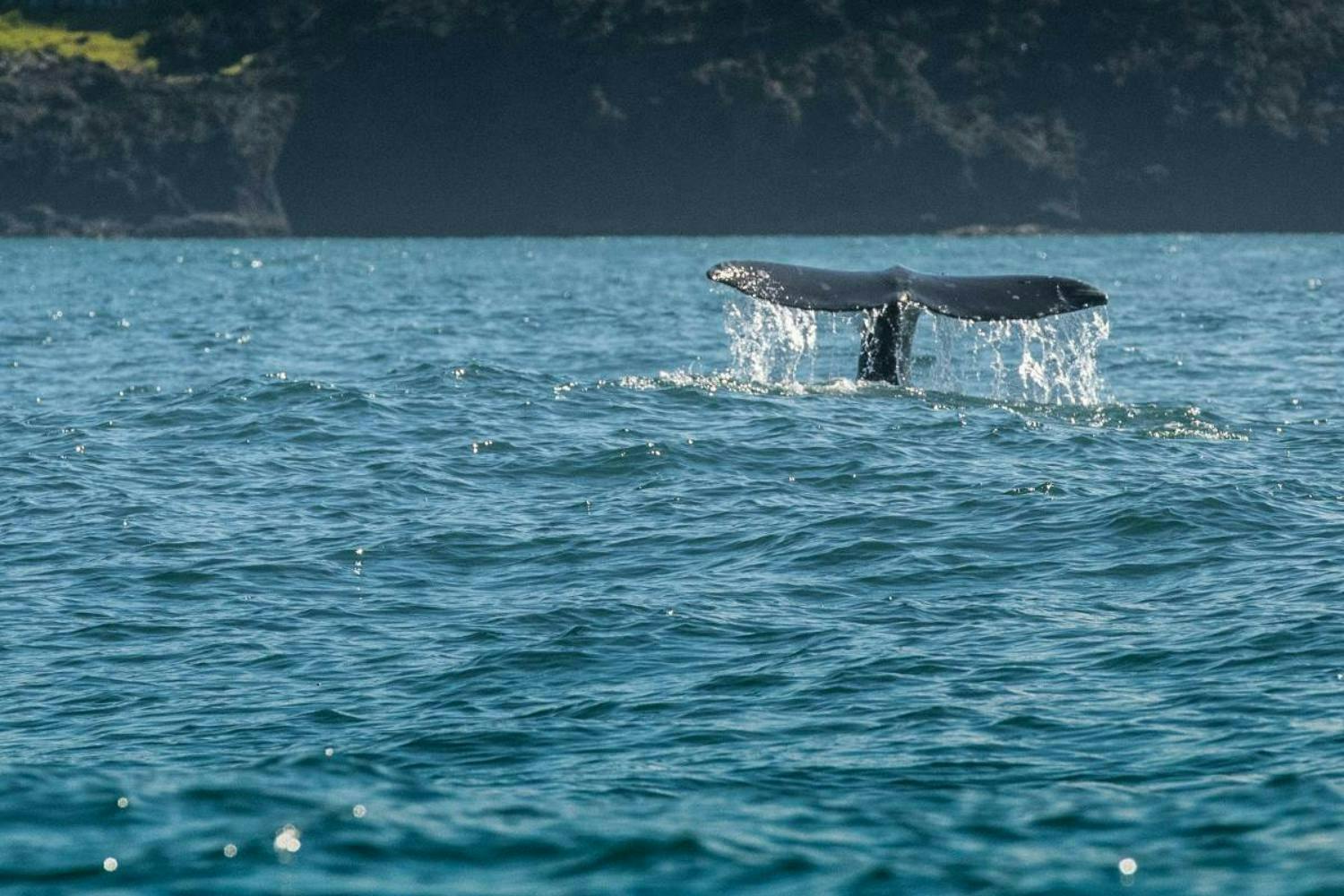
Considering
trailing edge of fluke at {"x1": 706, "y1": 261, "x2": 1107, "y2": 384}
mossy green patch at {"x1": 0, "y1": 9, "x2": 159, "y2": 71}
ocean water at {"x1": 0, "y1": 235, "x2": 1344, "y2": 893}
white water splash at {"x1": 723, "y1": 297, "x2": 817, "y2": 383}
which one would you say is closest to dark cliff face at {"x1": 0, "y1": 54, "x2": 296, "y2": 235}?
mossy green patch at {"x1": 0, "y1": 9, "x2": 159, "y2": 71}

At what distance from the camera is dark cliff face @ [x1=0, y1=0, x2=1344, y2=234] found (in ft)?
409

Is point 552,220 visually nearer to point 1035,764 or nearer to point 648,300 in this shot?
point 648,300

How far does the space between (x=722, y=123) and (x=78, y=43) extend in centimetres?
4858

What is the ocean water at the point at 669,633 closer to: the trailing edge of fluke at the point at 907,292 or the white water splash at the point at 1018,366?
the white water splash at the point at 1018,366

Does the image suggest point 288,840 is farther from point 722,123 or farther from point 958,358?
point 722,123

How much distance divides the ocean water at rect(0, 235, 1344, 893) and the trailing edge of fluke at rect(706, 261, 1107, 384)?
1306 millimetres

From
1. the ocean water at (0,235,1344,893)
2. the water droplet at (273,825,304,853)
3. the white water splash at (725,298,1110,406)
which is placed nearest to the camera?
the water droplet at (273,825,304,853)

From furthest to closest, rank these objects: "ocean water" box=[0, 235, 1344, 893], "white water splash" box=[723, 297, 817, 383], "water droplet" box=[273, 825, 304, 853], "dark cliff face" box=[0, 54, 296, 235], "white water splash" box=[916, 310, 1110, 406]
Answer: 1. "dark cliff face" box=[0, 54, 296, 235]
2. "white water splash" box=[916, 310, 1110, 406]
3. "white water splash" box=[723, 297, 817, 383]
4. "ocean water" box=[0, 235, 1344, 893]
5. "water droplet" box=[273, 825, 304, 853]

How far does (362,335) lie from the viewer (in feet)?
121

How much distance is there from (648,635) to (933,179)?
11672 cm

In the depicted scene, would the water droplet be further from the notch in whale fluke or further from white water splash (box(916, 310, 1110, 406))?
white water splash (box(916, 310, 1110, 406))

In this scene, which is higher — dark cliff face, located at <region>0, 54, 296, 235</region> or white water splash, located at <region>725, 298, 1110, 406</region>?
dark cliff face, located at <region>0, 54, 296, 235</region>

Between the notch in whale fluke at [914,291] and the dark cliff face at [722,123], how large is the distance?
347 feet

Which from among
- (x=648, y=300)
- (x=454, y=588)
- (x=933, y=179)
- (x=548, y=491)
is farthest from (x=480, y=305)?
(x=933, y=179)
